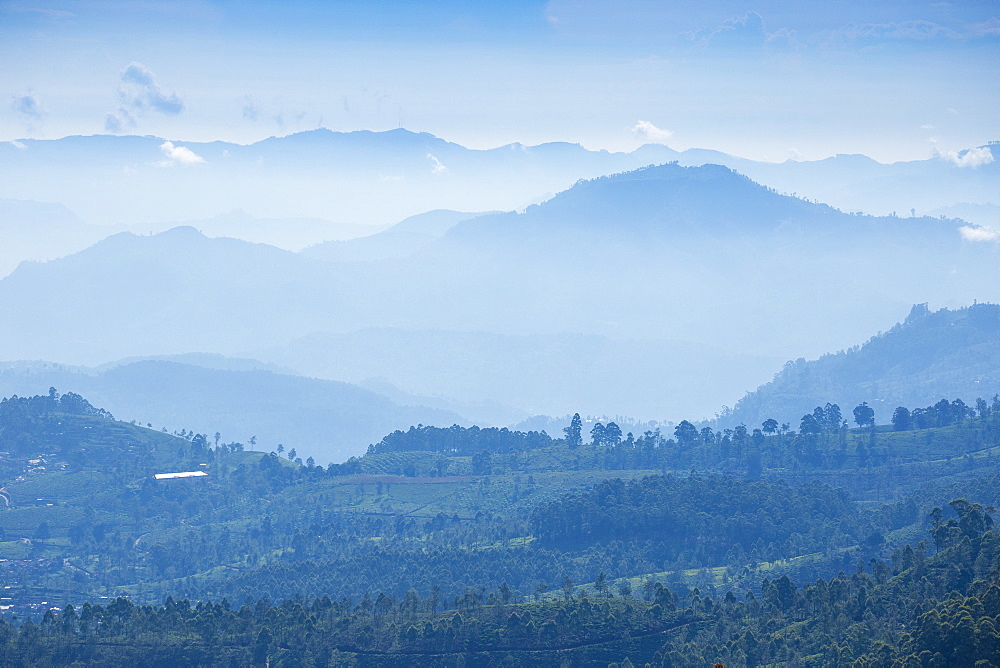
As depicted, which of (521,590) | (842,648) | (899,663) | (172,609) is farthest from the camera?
(521,590)

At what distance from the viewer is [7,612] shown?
642 ft

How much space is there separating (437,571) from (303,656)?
44.0m

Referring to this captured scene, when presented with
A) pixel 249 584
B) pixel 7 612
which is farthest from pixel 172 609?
pixel 7 612

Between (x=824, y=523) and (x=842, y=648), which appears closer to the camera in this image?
(x=842, y=648)

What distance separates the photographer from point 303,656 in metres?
146

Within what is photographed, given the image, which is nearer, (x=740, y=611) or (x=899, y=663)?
(x=899, y=663)

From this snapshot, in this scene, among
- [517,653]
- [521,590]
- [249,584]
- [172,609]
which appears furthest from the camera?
[249,584]

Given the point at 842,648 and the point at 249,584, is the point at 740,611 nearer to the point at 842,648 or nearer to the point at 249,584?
the point at 842,648

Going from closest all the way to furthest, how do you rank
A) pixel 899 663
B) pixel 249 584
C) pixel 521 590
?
1. pixel 899 663
2. pixel 521 590
3. pixel 249 584

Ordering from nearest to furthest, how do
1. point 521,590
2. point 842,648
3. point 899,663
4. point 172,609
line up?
point 899,663 → point 842,648 → point 172,609 → point 521,590

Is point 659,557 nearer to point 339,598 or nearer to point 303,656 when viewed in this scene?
A: point 339,598

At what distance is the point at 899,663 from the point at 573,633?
42921mm

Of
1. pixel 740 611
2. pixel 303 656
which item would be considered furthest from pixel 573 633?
pixel 303 656

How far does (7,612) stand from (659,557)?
322ft
